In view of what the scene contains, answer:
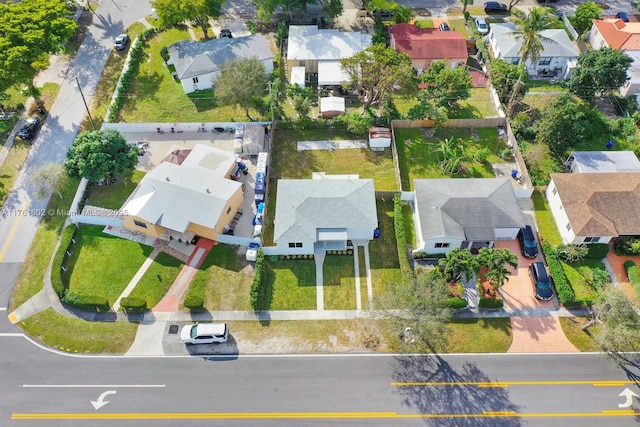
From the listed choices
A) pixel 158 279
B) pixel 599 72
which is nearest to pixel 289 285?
pixel 158 279

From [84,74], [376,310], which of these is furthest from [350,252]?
[84,74]

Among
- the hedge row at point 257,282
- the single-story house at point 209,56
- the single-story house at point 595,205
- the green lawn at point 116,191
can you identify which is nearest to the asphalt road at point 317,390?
the hedge row at point 257,282

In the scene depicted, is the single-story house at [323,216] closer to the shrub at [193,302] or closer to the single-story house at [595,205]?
the shrub at [193,302]

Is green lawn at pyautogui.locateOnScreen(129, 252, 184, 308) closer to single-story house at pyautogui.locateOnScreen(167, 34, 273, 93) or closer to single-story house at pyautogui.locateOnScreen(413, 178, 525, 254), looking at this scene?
single-story house at pyautogui.locateOnScreen(413, 178, 525, 254)

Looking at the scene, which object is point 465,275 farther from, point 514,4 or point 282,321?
point 514,4

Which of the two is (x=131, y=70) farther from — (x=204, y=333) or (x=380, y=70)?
(x=204, y=333)

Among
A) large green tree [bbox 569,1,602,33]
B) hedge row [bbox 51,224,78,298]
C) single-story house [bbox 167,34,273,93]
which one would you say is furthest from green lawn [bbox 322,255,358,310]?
large green tree [bbox 569,1,602,33]

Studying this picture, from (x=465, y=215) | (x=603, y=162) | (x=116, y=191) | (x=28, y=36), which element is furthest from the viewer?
(x=28, y=36)
